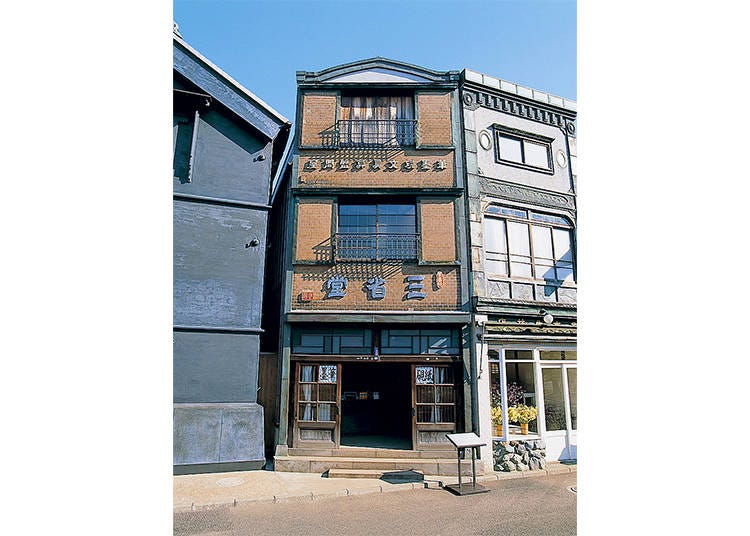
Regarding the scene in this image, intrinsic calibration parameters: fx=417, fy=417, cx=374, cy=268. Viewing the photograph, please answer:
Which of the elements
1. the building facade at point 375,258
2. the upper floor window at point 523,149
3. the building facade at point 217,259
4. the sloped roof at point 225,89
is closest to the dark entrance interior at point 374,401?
the building facade at point 375,258

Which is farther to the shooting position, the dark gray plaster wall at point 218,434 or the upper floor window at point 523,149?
the upper floor window at point 523,149

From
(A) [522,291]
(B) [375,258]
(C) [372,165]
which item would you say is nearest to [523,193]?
(A) [522,291]

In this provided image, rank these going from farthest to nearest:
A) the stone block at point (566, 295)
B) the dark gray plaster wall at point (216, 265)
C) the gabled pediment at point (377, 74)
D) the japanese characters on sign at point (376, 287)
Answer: the gabled pediment at point (377, 74) < the stone block at point (566, 295) < the japanese characters on sign at point (376, 287) < the dark gray plaster wall at point (216, 265)

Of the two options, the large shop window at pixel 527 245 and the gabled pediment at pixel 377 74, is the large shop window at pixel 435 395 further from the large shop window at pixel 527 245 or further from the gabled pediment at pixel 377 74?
the gabled pediment at pixel 377 74

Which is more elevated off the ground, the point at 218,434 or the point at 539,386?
the point at 539,386

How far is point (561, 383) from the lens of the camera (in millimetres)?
8766

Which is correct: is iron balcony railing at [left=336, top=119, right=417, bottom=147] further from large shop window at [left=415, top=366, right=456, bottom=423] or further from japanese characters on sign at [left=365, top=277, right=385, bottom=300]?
large shop window at [left=415, top=366, right=456, bottom=423]

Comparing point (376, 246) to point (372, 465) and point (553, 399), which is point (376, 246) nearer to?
point (372, 465)

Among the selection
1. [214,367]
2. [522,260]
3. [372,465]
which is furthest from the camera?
[522,260]

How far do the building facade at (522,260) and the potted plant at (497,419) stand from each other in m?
0.03

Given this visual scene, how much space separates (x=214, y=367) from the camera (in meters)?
7.22

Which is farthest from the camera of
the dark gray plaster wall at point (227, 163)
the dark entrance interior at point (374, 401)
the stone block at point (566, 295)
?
the dark entrance interior at point (374, 401)

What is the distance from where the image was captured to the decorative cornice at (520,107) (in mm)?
9641

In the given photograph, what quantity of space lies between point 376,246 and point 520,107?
5.08 meters
